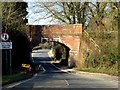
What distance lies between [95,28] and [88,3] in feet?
20.7

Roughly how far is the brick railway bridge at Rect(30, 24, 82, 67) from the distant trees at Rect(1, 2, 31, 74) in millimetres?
6478

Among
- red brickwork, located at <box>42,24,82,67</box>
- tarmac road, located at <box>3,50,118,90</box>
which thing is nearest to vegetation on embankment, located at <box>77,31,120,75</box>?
red brickwork, located at <box>42,24,82,67</box>

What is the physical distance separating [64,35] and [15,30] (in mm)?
18319

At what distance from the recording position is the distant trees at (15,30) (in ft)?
118

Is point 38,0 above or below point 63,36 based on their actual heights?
above

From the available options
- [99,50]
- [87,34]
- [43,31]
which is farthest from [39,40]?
[99,50]

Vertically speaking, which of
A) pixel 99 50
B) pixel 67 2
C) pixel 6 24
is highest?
pixel 67 2

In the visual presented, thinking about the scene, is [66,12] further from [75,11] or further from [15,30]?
[15,30]

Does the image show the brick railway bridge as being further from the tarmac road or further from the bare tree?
the tarmac road

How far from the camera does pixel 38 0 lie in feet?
184

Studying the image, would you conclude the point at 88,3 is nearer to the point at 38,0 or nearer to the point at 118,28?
the point at 38,0

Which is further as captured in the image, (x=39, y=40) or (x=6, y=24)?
(x=39, y=40)

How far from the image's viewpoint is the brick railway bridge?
188 ft

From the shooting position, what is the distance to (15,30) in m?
41.2
